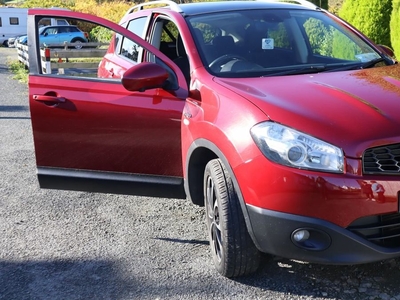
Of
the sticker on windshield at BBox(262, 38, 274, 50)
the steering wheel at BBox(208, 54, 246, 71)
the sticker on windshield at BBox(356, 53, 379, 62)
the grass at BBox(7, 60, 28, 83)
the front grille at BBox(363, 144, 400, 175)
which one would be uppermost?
the sticker on windshield at BBox(262, 38, 274, 50)

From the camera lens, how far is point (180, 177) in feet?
12.1

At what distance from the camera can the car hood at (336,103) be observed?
8.68 feet

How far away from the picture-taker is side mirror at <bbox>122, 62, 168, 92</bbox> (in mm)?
3340

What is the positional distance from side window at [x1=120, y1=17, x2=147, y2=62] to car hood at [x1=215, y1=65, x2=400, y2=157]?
145cm

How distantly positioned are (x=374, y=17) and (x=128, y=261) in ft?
24.7

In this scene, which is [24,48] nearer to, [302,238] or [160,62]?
[160,62]

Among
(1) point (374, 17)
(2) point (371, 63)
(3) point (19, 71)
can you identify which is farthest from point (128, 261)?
(3) point (19, 71)

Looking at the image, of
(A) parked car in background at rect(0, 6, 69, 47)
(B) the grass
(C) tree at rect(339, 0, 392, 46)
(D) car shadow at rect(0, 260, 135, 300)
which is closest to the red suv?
(D) car shadow at rect(0, 260, 135, 300)

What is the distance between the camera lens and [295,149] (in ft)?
8.74

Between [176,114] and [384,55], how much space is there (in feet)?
5.89

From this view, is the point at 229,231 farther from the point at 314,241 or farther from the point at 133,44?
the point at 133,44

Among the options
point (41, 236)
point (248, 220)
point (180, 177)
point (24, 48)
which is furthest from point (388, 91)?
point (24, 48)

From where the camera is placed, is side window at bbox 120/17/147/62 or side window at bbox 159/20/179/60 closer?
side window at bbox 159/20/179/60

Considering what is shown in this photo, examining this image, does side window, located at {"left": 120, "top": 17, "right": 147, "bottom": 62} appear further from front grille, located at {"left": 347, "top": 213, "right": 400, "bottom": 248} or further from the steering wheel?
front grille, located at {"left": 347, "top": 213, "right": 400, "bottom": 248}
